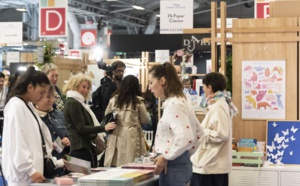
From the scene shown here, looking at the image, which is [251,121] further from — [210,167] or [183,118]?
[183,118]


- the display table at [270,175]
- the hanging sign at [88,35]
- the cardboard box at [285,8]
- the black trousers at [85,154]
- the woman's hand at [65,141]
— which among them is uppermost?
the hanging sign at [88,35]

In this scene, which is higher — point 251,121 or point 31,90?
point 31,90

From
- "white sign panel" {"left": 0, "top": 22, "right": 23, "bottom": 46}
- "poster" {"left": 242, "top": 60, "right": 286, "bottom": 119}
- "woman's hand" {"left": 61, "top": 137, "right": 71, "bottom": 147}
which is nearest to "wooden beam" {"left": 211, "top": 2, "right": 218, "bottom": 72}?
"poster" {"left": 242, "top": 60, "right": 286, "bottom": 119}

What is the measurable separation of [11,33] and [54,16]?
4.90m

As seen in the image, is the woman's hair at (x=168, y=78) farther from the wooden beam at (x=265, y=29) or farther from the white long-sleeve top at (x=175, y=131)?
the wooden beam at (x=265, y=29)

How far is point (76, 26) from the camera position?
810 inches

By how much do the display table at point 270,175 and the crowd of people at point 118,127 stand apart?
65 cm

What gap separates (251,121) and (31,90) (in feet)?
10.5

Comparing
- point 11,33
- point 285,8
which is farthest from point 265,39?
point 11,33

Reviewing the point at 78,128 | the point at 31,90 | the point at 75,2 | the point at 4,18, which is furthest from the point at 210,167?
the point at 4,18

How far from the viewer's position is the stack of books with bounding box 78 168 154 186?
3.26 m

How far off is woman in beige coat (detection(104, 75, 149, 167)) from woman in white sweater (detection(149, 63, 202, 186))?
5.44ft

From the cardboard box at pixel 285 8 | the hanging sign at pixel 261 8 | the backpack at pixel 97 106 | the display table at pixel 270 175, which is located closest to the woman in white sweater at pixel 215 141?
the display table at pixel 270 175

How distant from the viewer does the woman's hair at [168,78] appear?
3734 millimetres
